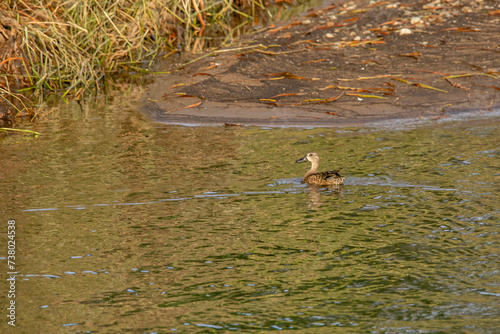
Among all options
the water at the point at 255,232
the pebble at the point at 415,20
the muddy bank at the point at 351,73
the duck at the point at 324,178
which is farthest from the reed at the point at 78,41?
the duck at the point at 324,178

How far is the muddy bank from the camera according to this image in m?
11.7

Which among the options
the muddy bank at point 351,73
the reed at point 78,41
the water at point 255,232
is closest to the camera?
the water at point 255,232

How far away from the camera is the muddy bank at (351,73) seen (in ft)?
38.2

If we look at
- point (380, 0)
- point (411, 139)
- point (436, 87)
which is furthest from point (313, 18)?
point (411, 139)

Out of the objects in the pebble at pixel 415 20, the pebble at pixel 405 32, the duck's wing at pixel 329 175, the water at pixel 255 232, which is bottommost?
the water at pixel 255 232

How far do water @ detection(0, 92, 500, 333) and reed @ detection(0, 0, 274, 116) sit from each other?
299cm

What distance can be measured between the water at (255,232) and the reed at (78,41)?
2.99 meters

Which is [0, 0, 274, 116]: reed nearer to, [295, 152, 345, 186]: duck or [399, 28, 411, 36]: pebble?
[399, 28, 411, 36]: pebble

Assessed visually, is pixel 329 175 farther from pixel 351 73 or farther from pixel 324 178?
pixel 351 73

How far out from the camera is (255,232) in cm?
704

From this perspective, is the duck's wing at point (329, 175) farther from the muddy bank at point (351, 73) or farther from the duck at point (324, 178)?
the muddy bank at point (351, 73)

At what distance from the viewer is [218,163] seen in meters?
9.40

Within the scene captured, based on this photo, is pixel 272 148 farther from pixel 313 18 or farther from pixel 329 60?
pixel 313 18

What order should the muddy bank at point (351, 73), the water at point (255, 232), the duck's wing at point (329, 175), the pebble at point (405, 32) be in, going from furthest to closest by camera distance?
the pebble at point (405, 32) → the muddy bank at point (351, 73) → the duck's wing at point (329, 175) → the water at point (255, 232)
